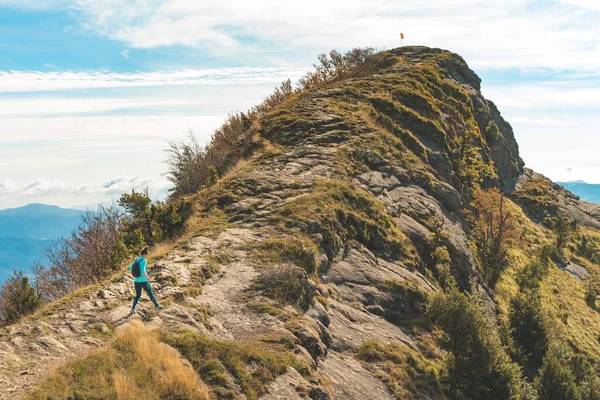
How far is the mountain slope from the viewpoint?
53.0ft

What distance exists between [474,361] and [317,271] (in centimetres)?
998

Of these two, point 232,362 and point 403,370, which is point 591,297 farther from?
point 232,362

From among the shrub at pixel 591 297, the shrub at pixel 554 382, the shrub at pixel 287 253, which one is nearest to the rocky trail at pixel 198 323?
the shrub at pixel 287 253

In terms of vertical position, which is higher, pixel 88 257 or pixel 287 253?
pixel 287 253

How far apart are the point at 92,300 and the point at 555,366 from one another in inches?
1219

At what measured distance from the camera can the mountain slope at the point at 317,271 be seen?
16.1 m

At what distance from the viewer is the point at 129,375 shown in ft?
43.5

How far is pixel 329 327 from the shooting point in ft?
75.0

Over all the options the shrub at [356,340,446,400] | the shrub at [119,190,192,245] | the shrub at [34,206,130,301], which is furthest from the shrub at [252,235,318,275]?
the shrub at [34,206,130,301]

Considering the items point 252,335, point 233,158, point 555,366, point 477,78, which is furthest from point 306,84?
point 252,335

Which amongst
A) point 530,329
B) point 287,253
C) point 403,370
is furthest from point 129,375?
point 530,329

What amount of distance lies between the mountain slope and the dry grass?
1.51 feet

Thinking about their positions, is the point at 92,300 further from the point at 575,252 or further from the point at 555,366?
the point at 575,252

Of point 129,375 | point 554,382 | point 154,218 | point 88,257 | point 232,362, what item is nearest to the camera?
point 129,375
